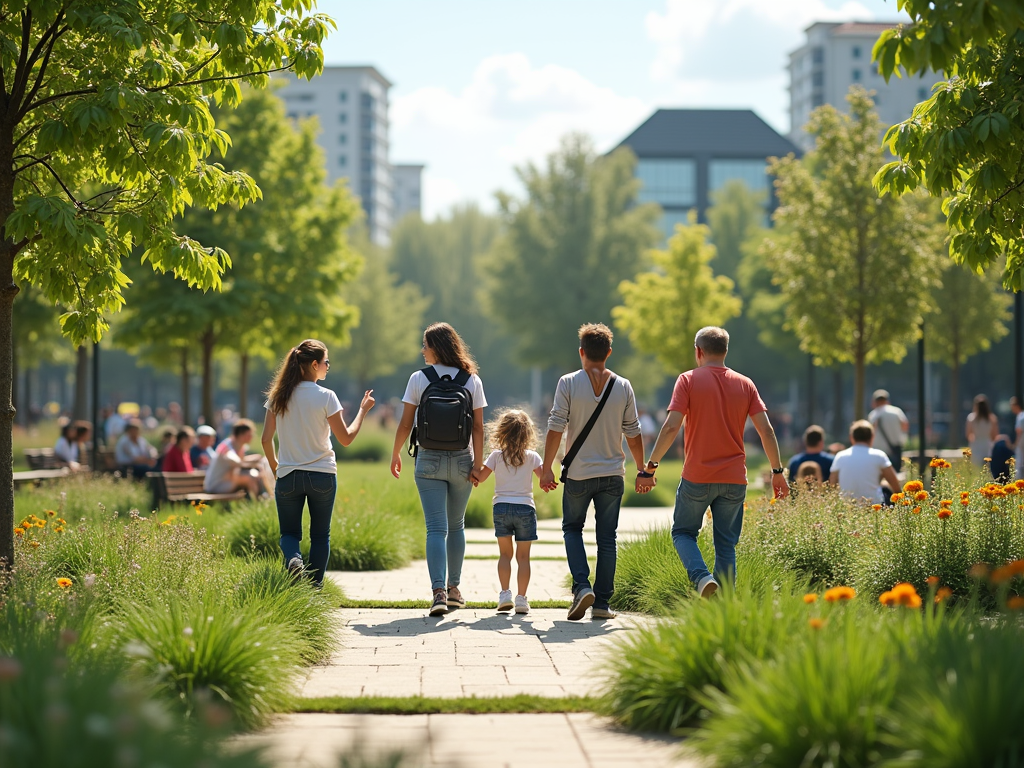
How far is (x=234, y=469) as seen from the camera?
1330 cm

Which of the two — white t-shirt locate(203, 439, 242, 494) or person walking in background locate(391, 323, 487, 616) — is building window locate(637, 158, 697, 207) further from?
person walking in background locate(391, 323, 487, 616)

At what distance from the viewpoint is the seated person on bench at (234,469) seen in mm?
13078

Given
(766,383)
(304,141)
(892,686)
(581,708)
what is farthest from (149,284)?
(766,383)

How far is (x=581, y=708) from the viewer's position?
527cm

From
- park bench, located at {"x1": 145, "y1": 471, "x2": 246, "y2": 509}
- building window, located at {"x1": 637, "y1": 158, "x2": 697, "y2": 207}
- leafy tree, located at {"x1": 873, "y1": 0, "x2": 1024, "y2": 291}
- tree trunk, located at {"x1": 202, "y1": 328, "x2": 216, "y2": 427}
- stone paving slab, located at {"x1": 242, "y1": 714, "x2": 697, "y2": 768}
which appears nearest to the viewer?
stone paving slab, located at {"x1": 242, "y1": 714, "x2": 697, "y2": 768}

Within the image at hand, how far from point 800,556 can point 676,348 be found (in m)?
25.1

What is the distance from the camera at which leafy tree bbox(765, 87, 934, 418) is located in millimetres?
20859

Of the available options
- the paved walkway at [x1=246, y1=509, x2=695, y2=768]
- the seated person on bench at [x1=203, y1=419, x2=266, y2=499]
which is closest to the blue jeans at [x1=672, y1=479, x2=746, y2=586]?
the paved walkway at [x1=246, y1=509, x2=695, y2=768]

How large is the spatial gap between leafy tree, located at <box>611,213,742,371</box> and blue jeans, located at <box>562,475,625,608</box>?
84.0 ft

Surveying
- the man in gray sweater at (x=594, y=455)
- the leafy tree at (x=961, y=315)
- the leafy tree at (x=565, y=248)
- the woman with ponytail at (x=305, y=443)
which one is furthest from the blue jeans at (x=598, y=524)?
the leafy tree at (x=565, y=248)

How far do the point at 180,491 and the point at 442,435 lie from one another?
6726mm

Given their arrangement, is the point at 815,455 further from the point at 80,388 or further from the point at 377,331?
the point at 377,331

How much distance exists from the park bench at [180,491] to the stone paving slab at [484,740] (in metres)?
8.11

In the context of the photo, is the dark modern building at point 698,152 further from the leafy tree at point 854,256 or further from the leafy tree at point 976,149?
the leafy tree at point 976,149
